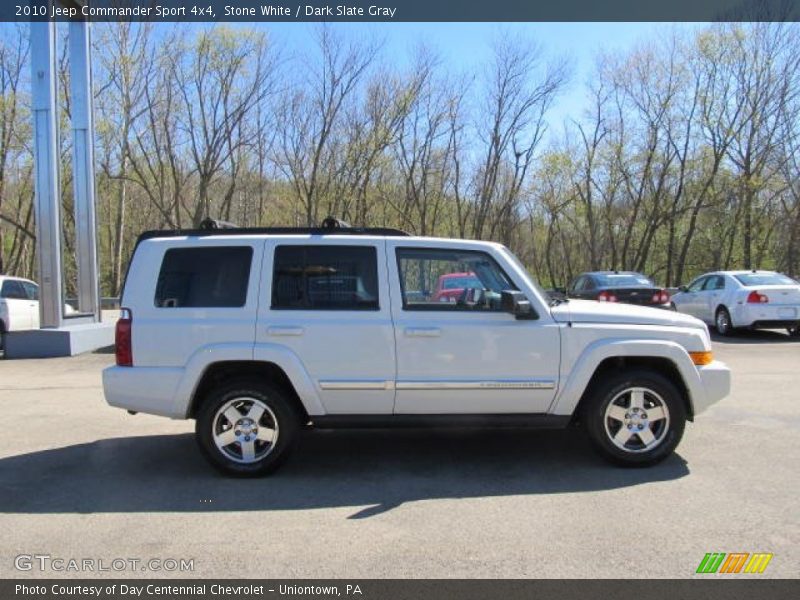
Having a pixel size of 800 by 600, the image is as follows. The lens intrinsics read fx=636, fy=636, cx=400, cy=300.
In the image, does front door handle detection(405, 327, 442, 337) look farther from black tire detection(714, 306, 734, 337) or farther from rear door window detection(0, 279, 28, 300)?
rear door window detection(0, 279, 28, 300)

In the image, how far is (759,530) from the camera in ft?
13.0

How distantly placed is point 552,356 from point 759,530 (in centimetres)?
180

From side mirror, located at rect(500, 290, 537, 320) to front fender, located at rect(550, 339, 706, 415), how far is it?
0.56 meters

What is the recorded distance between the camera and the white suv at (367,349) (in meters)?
4.99

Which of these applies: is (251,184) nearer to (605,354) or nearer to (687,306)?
(687,306)

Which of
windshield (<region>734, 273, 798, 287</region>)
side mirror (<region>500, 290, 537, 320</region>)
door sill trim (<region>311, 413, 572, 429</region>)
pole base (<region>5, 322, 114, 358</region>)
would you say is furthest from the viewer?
windshield (<region>734, 273, 798, 287</region>)

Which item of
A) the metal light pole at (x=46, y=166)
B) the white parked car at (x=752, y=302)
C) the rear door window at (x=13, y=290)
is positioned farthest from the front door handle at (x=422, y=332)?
the rear door window at (x=13, y=290)

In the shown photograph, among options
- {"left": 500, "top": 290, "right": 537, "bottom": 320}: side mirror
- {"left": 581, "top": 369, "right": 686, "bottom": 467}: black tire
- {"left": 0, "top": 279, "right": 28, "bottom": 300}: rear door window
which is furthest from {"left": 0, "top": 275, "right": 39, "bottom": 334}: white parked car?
{"left": 581, "top": 369, "right": 686, "bottom": 467}: black tire

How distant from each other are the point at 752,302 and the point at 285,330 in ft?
41.1

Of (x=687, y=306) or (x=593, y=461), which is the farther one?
(x=687, y=306)

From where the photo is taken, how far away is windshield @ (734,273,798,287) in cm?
1441

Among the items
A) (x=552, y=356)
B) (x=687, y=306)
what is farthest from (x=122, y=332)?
(x=687, y=306)

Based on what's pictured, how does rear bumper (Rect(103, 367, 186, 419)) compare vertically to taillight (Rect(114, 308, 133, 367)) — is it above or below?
below

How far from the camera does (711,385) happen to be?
17.2 ft
